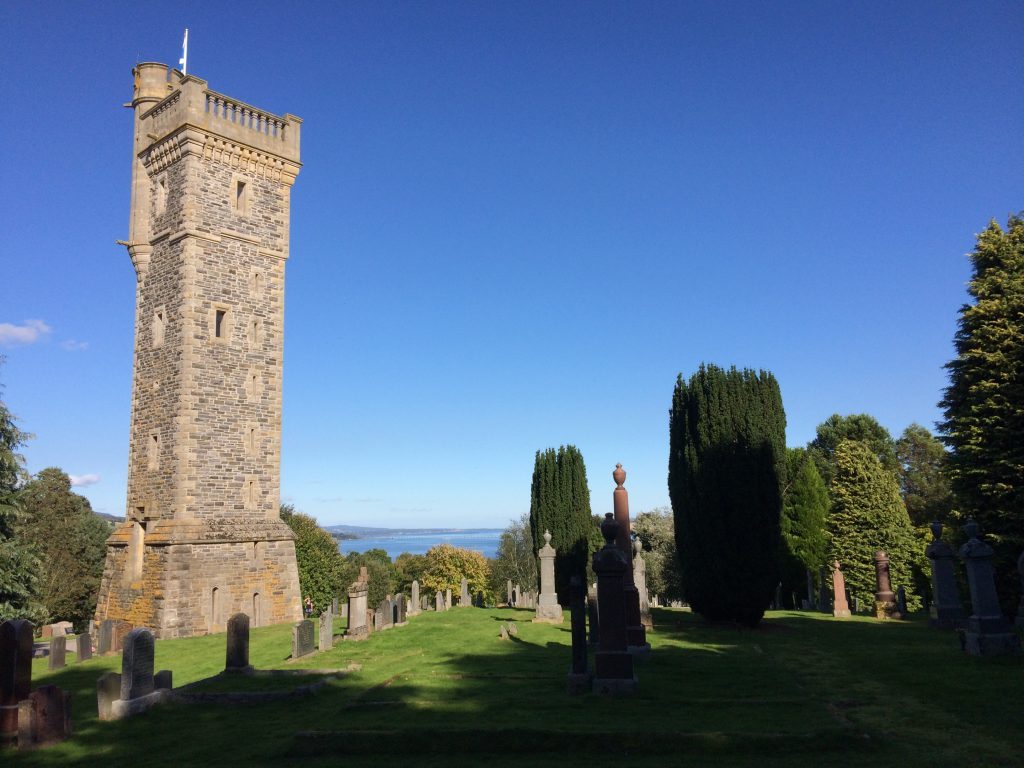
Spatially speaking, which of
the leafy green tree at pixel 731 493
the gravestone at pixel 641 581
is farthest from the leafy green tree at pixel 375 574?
the leafy green tree at pixel 731 493

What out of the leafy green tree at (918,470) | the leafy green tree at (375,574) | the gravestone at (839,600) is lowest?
the leafy green tree at (375,574)

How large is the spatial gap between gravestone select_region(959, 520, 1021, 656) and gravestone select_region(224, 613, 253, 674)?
44.5 feet

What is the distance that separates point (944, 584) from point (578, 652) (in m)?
11.1

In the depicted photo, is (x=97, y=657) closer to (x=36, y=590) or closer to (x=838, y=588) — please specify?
(x=36, y=590)

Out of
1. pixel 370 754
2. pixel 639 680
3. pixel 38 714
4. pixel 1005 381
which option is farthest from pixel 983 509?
pixel 38 714

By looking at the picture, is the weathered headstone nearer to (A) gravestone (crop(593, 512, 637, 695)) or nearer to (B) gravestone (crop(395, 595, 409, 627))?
Result: (A) gravestone (crop(593, 512, 637, 695))

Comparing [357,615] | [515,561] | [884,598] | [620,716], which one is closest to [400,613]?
[357,615]

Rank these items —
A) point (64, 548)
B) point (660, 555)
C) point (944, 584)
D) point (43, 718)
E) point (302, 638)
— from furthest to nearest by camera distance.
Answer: point (660, 555) < point (64, 548) < point (944, 584) < point (302, 638) < point (43, 718)

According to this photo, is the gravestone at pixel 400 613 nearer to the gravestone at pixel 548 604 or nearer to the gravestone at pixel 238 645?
the gravestone at pixel 548 604

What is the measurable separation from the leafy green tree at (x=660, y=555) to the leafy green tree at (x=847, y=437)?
36.6 feet

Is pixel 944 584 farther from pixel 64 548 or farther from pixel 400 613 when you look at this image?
pixel 64 548

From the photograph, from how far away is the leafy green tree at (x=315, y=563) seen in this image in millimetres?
42594

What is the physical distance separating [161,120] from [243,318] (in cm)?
821

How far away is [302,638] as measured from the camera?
1636cm
